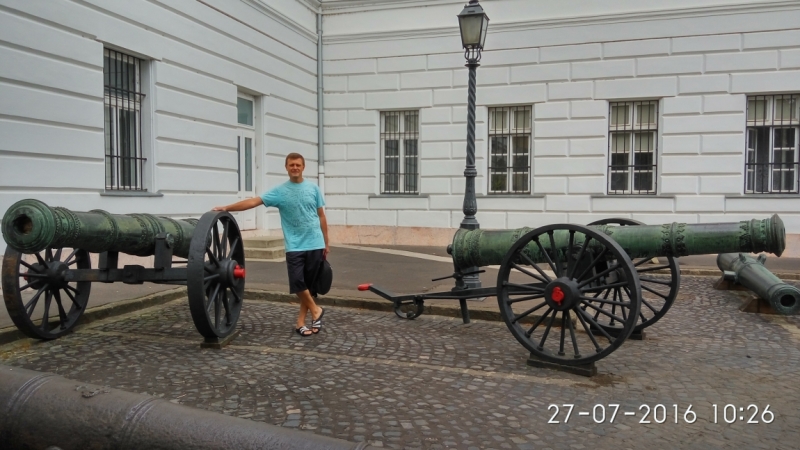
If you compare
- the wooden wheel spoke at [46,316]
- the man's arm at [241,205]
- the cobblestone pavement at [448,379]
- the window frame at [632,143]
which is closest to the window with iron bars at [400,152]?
the window frame at [632,143]

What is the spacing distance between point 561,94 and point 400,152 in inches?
156

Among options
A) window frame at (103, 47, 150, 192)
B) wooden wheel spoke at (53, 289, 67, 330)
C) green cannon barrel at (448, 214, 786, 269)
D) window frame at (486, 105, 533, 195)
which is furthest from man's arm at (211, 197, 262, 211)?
window frame at (486, 105, 533, 195)

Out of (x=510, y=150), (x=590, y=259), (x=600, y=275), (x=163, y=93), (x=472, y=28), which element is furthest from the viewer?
(x=510, y=150)

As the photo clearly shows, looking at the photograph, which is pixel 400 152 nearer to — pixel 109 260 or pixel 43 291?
pixel 109 260

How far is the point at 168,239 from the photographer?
5.59m

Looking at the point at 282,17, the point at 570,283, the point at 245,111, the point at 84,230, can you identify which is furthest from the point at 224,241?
the point at 282,17

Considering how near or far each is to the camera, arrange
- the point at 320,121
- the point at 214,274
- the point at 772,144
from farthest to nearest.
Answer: the point at 320,121
the point at 772,144
the point at 214,274

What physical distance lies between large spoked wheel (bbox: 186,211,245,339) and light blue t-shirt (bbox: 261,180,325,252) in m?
0.46

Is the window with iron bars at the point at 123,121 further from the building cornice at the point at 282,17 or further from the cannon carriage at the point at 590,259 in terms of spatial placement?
the cannon carriage at the point at 590,259

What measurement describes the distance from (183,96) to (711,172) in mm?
10277

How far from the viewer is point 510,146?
14023 mm

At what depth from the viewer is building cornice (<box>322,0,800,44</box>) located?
1219cm

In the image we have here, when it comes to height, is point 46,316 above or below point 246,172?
below

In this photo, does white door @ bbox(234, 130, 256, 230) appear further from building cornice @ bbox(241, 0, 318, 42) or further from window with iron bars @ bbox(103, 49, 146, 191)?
window with iron bars @ bbox(103, 49, 146, 191)
